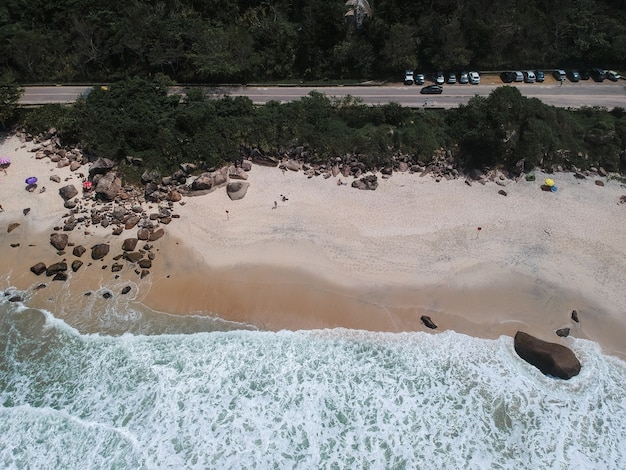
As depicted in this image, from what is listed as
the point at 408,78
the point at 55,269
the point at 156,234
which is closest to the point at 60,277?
the point at 55,269

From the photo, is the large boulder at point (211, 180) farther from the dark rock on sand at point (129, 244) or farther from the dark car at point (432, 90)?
the dark car at point (432, 90)

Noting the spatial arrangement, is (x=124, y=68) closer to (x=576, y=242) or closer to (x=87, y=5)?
(x=87, y=5)

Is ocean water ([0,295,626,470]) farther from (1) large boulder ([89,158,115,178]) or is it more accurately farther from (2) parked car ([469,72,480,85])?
(2) parked car ([469,72,480,85])

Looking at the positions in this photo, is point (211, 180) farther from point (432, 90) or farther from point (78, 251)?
point (432, 90)

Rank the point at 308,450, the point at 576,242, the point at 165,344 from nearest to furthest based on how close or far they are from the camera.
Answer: the point at 308,450, the point at 165,344, the point at 576,242

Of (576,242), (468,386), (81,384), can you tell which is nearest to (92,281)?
(81,384)

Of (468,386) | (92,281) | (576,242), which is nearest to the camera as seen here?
(468,386)
